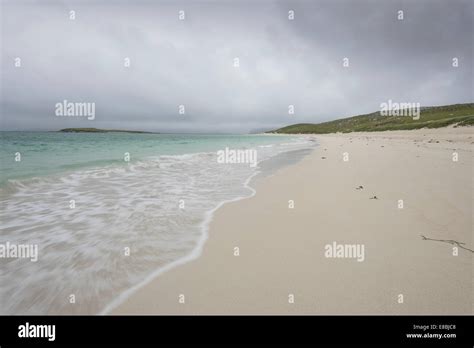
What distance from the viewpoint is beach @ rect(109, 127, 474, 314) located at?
2809mm

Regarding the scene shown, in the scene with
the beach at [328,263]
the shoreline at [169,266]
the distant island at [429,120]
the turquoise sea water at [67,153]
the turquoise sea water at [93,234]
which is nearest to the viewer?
the beach at [328,263]

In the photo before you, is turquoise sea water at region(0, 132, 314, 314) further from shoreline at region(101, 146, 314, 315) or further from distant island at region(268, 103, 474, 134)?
distant island at region(268, 103, 474, 134)

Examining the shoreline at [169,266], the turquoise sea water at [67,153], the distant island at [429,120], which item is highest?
the distant island at [429,120]

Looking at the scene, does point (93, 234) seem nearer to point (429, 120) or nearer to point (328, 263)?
point (328, 263)

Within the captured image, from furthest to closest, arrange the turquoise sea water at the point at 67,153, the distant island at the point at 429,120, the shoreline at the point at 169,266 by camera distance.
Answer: the distant island at the point at 429,120 → the turquoise sea water at the point at 67,153 → the shoreline at the point at 169,266

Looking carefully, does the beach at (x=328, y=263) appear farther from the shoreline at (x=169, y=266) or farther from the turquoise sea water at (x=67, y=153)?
the turquoise sea water at (x=67, y=153)

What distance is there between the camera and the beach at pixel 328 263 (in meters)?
2.81

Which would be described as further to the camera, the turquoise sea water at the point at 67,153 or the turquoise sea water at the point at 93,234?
the turquoise sea water at the point at 67,153

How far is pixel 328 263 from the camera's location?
11.8ft

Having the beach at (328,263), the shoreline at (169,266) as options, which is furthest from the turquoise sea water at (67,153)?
the beach at (328,263)

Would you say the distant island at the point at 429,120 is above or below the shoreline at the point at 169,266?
above

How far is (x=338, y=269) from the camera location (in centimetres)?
341

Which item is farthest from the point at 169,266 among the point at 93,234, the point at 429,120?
the point at 429,120
